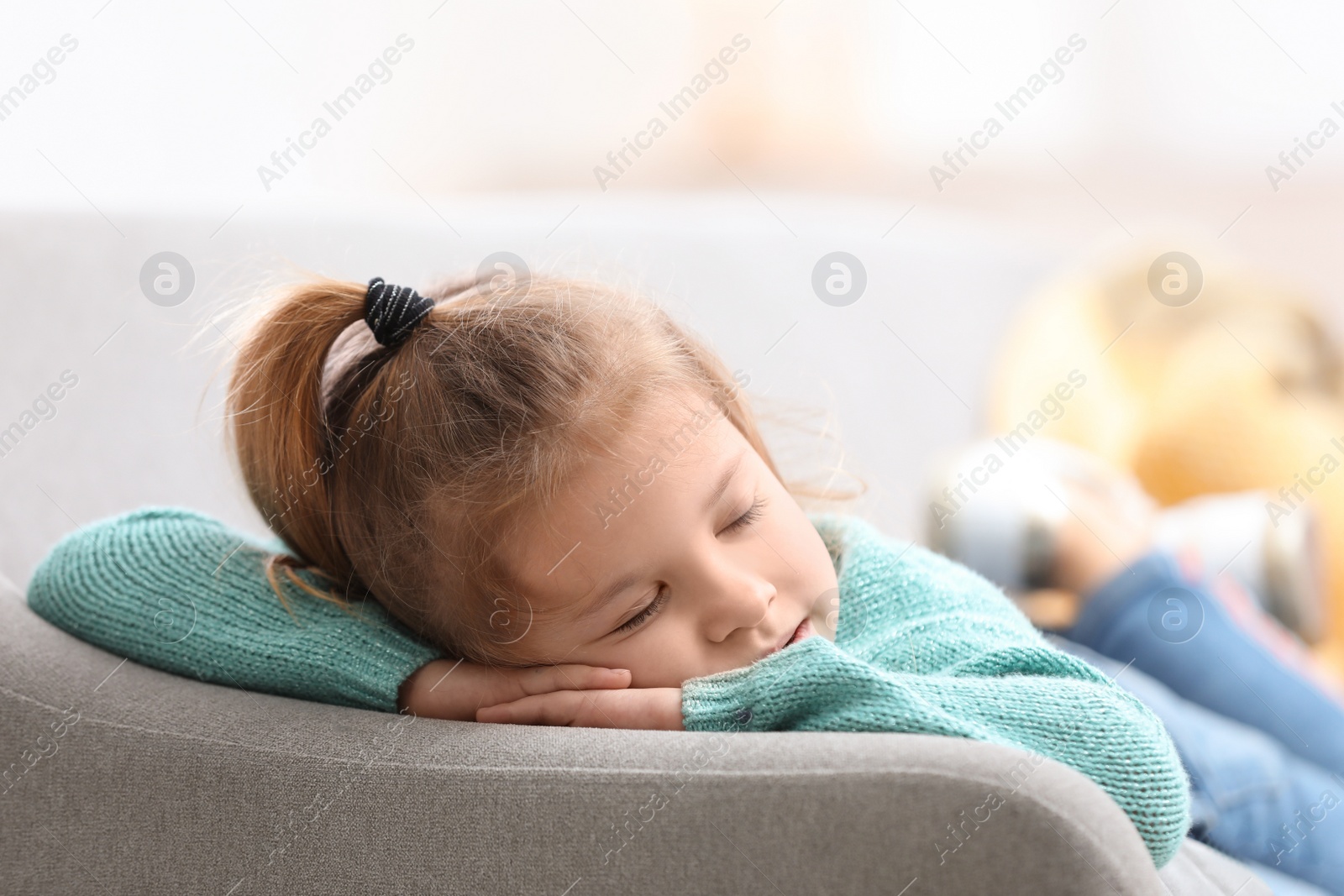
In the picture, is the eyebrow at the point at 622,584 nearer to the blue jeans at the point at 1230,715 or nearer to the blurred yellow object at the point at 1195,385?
the blue jeans at the point at 1230,715

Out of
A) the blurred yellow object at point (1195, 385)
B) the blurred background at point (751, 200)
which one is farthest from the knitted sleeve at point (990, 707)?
the blurred yellow object at point (1195, 385)

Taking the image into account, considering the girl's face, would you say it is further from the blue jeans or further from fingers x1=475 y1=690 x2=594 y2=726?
the blue jeans

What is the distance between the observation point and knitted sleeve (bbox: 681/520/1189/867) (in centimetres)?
68

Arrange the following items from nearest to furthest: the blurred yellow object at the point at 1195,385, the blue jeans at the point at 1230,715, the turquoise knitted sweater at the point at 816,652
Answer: the turquoise knitted sweater at the point at 816,652 → the blue jeans at the point at 1230,715 → the blurred yellow object at the point at 1195,385

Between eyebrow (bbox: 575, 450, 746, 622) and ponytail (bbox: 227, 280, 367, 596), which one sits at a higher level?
eyebrow (bbox: 575, 450, 746, 622)

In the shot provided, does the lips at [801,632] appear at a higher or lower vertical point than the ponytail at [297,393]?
higher

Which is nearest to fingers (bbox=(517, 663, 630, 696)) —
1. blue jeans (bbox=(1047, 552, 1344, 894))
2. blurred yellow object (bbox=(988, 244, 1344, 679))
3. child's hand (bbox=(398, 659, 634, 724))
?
child's hand (bbox=(398, 659, 634, 724))

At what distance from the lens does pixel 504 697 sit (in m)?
0.81

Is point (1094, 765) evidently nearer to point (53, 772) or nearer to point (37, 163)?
point (53, 772)

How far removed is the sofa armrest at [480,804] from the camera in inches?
23.1

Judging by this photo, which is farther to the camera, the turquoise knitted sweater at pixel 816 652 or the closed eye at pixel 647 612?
the closed eye at pixel 647 612

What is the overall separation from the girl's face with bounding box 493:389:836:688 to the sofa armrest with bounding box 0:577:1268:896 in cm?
11

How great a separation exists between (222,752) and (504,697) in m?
0.19

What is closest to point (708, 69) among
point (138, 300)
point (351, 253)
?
point (351, 253)
